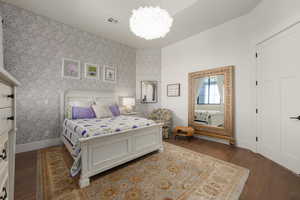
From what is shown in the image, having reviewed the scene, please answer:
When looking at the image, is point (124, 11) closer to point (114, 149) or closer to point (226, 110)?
point (114, 149)

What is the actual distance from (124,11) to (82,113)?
8.13 ft

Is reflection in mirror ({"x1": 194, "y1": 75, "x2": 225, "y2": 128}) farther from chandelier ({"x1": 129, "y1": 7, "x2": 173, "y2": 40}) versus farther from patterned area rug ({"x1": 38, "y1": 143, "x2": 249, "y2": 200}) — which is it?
chandelier ({"x1": 129, "y1": 7, "x2": 173, "y2": 40})

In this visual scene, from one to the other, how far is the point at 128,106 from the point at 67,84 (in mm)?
1757

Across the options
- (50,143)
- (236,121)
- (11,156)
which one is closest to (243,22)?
(236,121)

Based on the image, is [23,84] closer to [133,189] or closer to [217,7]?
[133,189]

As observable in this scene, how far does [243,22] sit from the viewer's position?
9.16 ft

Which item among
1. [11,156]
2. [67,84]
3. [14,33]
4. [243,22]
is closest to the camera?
[11,156]

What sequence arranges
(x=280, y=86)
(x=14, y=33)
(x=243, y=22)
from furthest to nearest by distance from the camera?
(x=243, y=22) < (x=14, y=33) < (x=280, y=86)

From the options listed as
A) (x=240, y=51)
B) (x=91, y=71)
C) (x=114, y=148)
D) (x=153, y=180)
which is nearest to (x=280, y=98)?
(x=240, y=51)

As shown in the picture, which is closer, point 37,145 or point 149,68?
point 37,145

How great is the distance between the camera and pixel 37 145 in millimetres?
2688

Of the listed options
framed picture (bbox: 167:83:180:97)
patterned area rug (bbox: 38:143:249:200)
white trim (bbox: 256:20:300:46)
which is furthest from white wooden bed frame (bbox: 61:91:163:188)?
white trim (bbox: 256:20:300:46)

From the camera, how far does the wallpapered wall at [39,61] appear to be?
2.48m

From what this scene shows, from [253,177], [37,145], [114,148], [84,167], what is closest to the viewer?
[84,167]
